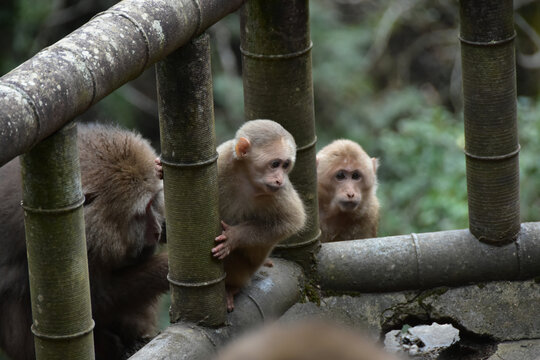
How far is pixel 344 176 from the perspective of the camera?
677cm

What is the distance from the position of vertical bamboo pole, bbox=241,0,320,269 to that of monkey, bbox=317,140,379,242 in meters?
0.93

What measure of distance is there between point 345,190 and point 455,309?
3.85ft

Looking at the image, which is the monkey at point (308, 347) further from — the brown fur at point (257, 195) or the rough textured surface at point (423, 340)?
the rough textured surface at point (423, 340)

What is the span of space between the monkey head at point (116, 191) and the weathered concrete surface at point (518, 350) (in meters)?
2.15

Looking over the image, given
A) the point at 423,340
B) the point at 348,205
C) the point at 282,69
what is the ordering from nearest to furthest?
1. the point at 282,69
2. the point at 423,340
3. the point at 348,205

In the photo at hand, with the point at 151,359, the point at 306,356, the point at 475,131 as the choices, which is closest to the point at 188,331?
the point at 151,359

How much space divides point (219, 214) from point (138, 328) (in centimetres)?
135

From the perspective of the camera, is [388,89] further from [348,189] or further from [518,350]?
[518,350]

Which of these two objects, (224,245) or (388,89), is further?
(388,89)

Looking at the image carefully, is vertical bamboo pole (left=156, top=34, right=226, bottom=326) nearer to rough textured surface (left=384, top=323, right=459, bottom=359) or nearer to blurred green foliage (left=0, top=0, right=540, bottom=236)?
rough textured surface (left=384, top=323, right=459, bottom=359)

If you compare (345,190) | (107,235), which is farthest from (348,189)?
(107,235)

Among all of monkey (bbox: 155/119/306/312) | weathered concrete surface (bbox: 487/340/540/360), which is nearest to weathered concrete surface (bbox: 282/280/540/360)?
weathered concrete surface (bbox: 487/340/540/360)

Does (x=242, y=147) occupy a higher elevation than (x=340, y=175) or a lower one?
higher

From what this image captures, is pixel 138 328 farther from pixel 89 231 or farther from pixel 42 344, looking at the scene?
pixel 42 344
